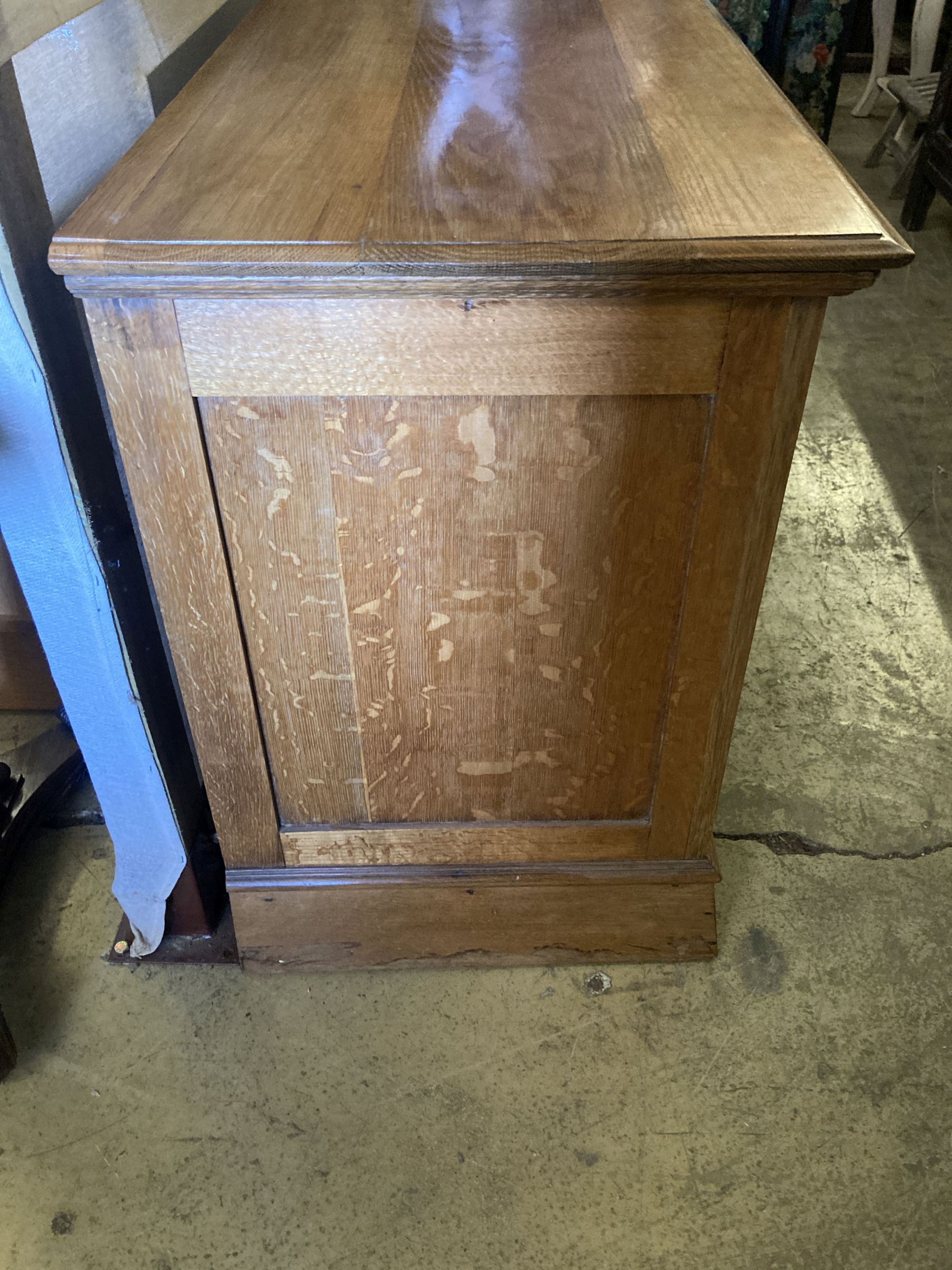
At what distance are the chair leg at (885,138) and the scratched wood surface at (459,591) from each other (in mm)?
3263

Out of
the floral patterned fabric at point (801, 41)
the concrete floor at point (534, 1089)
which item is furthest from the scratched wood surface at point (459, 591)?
the floral patterned fabric at point (801, 41)

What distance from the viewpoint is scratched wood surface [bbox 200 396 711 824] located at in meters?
0.89

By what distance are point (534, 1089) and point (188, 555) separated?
2.43 ft

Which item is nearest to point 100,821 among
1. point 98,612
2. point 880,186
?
point 98,612

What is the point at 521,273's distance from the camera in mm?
773

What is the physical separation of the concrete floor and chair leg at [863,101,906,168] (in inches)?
112

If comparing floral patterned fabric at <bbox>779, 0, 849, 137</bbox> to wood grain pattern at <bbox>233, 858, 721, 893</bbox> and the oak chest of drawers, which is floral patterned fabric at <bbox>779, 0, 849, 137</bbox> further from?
wood grain pattern at <bbox>233, 858, 721, 893</bbox>

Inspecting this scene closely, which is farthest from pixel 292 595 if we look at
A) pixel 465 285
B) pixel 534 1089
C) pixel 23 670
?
pixel 23 670

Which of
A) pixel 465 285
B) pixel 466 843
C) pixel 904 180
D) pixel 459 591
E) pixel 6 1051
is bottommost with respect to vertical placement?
pixel 904 180

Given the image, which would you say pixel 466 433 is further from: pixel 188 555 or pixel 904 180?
pixel 904 180

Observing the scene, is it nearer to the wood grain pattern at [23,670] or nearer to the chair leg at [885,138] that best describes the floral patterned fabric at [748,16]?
the chair leg at [885,138]

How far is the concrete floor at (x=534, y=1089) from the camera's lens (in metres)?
1.07

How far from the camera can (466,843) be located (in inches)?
48.1

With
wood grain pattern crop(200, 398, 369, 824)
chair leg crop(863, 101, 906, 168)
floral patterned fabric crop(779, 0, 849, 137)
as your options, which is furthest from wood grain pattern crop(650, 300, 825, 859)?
chair leg crop(863, 101, 906, 168)
